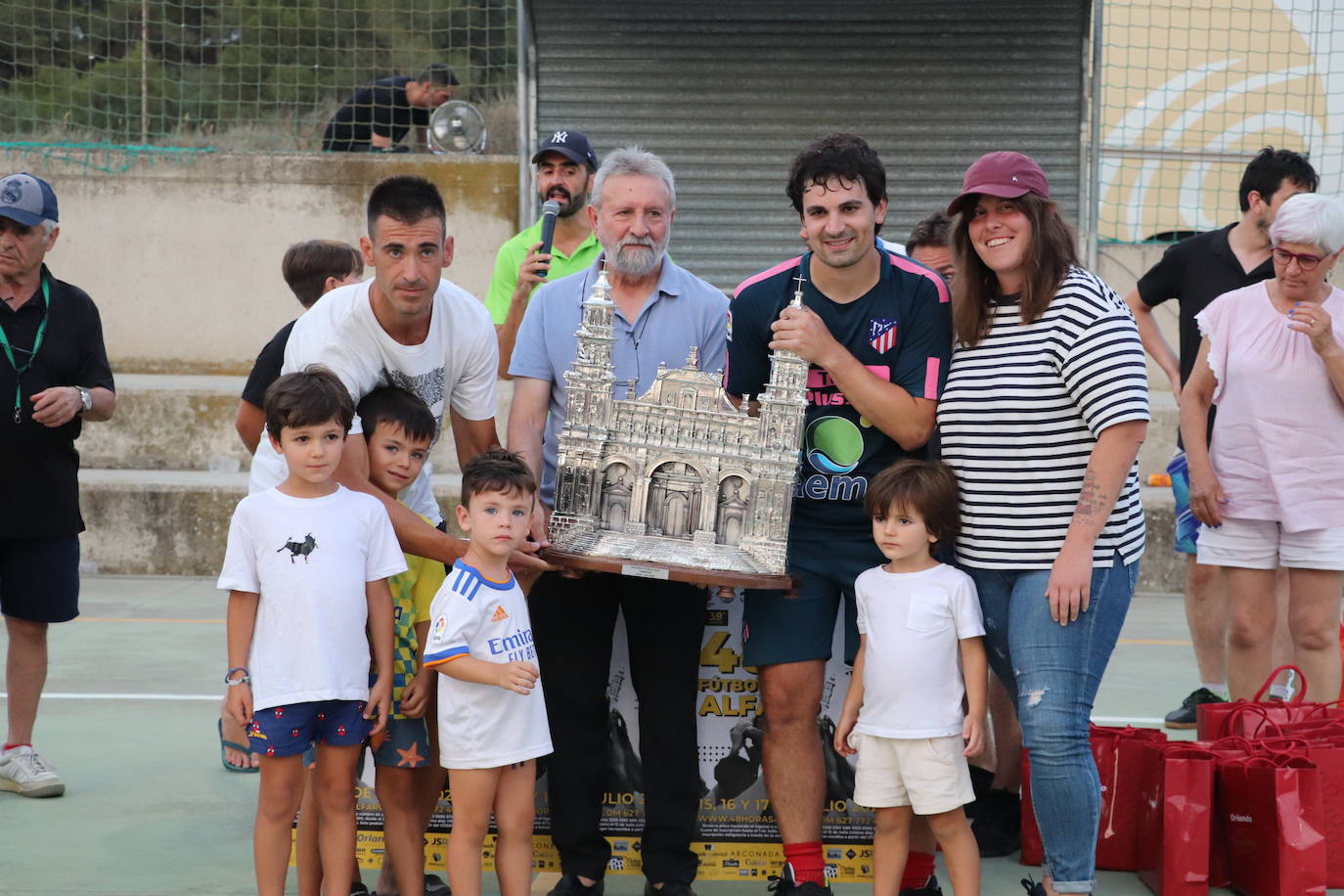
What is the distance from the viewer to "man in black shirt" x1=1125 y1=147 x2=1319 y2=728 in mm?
5984

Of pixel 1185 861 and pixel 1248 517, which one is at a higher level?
pixel 1248 517

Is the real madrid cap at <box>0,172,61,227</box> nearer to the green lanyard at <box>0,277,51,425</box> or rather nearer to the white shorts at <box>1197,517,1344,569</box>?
the green lanyard at <box>0,277,51,425</box>

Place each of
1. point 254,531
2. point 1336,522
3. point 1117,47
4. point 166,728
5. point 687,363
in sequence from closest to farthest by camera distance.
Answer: point 254,531 → point 687,363 → point 1336,522 → point 166,728 → point 1117,47

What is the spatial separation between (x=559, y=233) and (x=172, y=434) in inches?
253

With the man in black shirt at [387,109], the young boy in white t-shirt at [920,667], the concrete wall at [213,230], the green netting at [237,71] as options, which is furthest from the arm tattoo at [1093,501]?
the green netting at [237,71]

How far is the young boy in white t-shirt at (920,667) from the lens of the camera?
3928 mm

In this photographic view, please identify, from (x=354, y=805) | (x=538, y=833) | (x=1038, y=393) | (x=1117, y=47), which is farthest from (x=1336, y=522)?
(x=1117, y=47)

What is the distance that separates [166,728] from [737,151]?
24.1 ft

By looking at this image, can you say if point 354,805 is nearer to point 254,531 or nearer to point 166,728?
point 254,531

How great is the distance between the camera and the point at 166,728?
21.2 ft

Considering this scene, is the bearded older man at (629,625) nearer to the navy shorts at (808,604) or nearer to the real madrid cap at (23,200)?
the navy shorts at (808,604)

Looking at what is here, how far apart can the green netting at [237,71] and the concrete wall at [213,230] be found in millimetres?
894

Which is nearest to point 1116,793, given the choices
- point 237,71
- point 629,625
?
point 629,625

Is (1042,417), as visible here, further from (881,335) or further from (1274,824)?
(1274,824)
